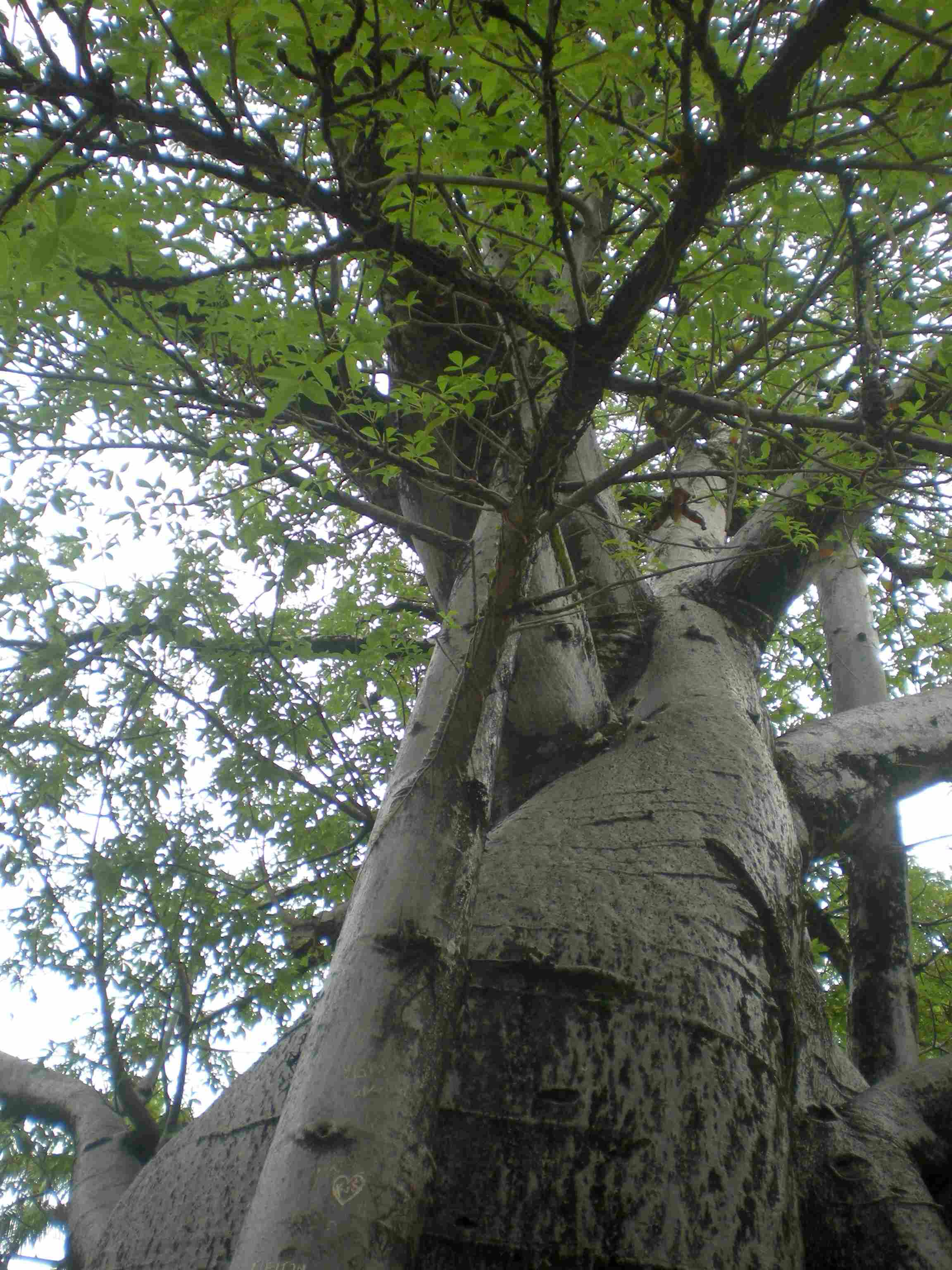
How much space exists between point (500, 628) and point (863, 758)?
2003 mm

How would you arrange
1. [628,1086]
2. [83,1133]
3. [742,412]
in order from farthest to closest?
[83,1133]
[742,412]
[628,1086]

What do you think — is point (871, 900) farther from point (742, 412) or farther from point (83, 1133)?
point (83, 1133)

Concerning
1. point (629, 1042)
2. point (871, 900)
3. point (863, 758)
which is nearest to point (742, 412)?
point (629, 1042)

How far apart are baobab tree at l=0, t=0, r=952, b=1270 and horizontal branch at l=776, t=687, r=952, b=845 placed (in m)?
0.02

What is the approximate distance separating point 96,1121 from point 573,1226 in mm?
1828

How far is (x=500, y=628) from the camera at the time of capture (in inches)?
70.7

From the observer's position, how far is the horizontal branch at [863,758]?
294 centimetres

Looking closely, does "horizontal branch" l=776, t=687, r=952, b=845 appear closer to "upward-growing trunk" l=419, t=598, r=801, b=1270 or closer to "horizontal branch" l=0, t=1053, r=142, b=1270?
"upward-growing trunk" l=419, t=598, r=801, b=1270

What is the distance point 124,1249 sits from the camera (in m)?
1.77

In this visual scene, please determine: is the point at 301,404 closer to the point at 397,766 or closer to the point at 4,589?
the point at 4,589

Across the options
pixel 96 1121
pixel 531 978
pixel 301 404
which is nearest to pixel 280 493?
pixel 301 404

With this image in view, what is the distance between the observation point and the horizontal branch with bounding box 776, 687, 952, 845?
294cm

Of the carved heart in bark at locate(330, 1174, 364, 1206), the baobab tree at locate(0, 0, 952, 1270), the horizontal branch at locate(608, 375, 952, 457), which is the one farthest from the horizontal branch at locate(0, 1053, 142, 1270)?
the horizontal branch at locate(608, 375, 952, 457)

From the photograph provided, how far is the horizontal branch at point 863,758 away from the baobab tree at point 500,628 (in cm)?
2
